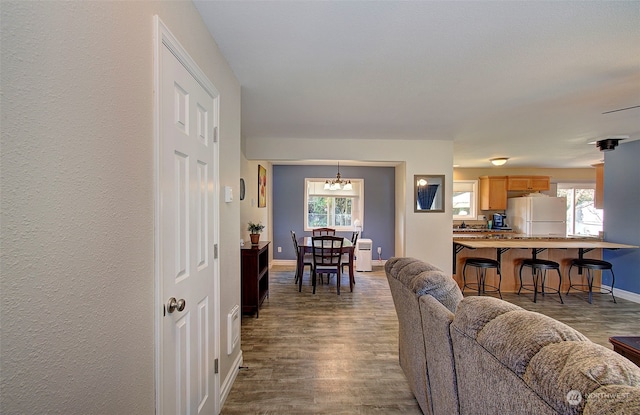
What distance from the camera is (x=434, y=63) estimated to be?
2.05 metres

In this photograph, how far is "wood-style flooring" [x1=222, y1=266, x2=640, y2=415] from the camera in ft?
6.55

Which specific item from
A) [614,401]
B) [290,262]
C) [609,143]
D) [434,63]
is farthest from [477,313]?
[290,262]

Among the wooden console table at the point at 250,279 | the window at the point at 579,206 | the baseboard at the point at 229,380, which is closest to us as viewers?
the baseboard at the point at 229,380

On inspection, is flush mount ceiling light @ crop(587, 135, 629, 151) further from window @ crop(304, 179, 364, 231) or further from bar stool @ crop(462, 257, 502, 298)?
window @ crop(304, 179, 364, 231)

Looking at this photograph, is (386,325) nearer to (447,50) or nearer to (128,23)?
(447,50)

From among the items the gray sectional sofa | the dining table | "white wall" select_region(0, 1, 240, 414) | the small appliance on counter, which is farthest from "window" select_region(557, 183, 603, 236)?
"white wall" select_region(0, 1, 240, 414)

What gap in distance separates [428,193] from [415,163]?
20.2 inches

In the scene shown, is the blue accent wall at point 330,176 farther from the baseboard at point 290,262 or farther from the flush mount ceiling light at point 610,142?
the flush mount ceiling light at point 610,142

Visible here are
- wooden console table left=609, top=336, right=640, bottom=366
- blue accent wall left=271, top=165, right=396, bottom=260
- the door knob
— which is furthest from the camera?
blue accent wall left=271, top=165, right=396, bottom=260

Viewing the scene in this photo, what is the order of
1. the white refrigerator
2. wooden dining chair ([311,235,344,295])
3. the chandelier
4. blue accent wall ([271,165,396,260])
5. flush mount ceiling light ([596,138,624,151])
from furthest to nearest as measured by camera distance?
1. blue accent wall ([271,165,396,260])
2. the white refrigerator
3. the chandelier
4. wooden dining chair ([311,235,344,295])
5. flush mount ceiling light ([596,138,624,151])

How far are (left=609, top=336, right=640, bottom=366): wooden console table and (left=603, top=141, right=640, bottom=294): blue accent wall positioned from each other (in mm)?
3577

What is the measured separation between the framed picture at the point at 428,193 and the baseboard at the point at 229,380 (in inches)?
129

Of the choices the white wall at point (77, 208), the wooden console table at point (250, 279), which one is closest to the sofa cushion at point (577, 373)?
the white wall at point (77, 208)

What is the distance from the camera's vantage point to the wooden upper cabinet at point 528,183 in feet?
22.3
